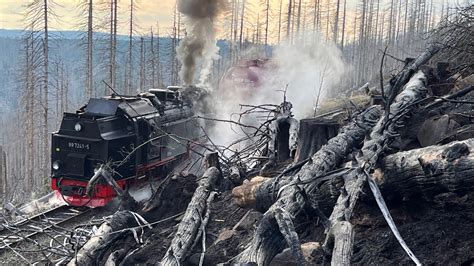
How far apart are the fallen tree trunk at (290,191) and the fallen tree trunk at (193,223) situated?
445 mm

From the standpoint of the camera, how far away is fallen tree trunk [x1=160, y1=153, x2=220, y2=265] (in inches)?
190

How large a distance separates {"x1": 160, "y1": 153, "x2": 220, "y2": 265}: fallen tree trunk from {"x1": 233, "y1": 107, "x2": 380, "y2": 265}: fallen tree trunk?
0.45 m

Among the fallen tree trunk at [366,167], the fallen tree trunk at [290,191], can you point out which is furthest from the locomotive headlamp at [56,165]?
the fallen tree trunk at [366,167]

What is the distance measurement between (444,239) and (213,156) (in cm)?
372

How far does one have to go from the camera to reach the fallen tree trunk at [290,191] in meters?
4.05

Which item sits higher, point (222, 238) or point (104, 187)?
point (222, 238)

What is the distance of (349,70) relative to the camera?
42.5 m

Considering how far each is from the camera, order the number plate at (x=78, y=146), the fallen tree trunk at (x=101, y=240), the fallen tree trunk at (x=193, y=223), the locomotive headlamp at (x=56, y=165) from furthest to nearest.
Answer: the locomotive headlamp at (x=56, y=165) < the number plate at (x=78, y=146) < the fallen tree trunk at (x=101, y=240) < the fallen tree trunk at (x=193, y=223)

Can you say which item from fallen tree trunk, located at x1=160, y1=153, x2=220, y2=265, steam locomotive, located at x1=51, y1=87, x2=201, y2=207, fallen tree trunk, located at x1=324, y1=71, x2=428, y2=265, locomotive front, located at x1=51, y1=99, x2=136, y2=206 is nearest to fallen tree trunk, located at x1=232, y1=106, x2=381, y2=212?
fallen tree trunk, located at x1=324, y1=71, x2=428, y2=265

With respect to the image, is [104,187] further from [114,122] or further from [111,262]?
[111,262]

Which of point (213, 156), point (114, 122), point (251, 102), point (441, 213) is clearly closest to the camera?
point (441, 213)

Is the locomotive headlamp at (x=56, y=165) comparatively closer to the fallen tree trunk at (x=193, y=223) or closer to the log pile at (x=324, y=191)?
the log pile at (x=324, y=191)

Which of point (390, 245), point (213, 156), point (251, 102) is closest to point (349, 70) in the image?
point (251, 102)

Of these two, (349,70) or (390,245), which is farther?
(349,70)
